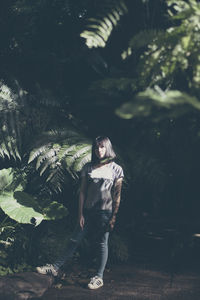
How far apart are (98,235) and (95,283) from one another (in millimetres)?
395

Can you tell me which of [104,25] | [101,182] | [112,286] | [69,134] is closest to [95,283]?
[112,286]

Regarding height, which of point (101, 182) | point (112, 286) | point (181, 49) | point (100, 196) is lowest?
point (112, 286)

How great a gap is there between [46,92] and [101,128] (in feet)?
2.10

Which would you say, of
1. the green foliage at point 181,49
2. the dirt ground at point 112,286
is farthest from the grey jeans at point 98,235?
the green foliage at point 181,49

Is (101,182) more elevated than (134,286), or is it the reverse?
(101,182)

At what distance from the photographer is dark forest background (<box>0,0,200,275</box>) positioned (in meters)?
3.30

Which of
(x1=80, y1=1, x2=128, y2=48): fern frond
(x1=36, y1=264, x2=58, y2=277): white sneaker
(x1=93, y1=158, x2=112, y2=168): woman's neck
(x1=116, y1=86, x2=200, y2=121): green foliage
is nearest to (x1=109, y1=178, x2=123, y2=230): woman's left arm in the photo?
(x1=93, y1=158, x2=112, y2=168): woman's neck

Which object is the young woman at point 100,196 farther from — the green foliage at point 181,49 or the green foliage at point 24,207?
the green foliage at point 181,49

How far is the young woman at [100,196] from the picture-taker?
3119 mm

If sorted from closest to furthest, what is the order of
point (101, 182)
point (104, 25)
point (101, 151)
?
point (104, 25) < point (101, 151) < point (101, 182)

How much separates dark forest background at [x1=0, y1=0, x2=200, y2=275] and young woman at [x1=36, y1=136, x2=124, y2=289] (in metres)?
0.20

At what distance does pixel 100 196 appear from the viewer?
10.4ft

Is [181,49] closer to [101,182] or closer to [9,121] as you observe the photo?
[101,182]

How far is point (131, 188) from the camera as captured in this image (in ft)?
12.6
